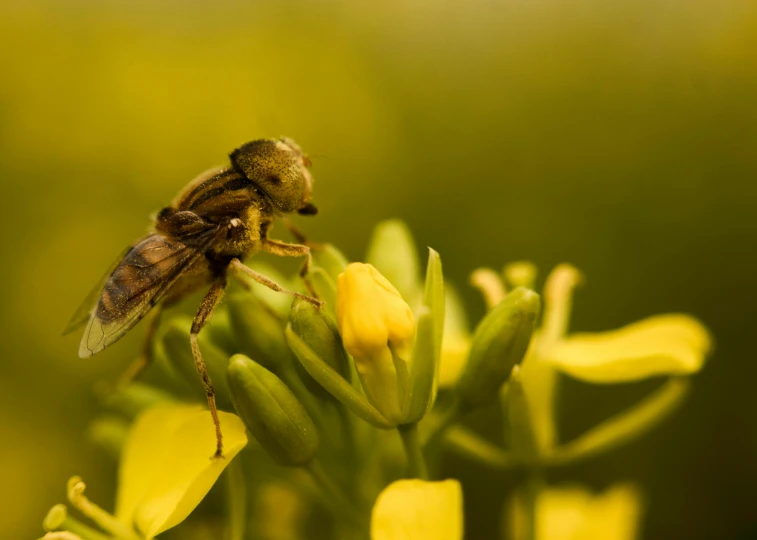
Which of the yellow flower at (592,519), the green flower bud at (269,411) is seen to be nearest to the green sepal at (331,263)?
the green flower bud at (269,411)

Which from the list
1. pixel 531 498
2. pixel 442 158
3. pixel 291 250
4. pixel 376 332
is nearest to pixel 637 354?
pixel 531 498

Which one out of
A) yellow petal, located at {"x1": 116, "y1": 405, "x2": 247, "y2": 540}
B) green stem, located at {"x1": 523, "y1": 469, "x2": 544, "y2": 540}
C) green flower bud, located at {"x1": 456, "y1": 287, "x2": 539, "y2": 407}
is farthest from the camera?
green stem, located at {"x1": 523, "y1": 469, "x2": 544, "y2": 540}

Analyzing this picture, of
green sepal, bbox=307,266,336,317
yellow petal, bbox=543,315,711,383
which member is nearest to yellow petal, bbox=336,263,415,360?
green sepal, bbox=307,266,336,317

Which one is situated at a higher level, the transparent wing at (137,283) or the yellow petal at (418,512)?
the transparent wing at (137,283)

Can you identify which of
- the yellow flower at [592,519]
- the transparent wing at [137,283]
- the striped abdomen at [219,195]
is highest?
the striped abdomen at [219,195]

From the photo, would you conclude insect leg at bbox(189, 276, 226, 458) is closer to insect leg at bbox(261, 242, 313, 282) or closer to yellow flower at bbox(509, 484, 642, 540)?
insect leg at bbox(261, 242, 313, 282)

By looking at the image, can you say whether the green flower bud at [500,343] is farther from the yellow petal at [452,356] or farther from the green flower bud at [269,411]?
the green flower bud at [269,411]

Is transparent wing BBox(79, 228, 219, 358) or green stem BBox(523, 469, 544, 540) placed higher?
transparent wing BBox(79, 228, 219, 358)
